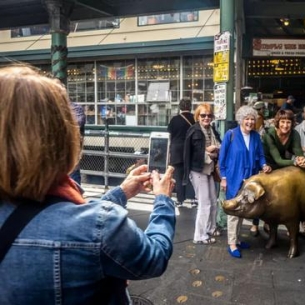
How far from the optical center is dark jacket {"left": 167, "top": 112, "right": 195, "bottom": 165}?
7406mm

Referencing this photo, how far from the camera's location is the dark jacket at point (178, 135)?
7.41m

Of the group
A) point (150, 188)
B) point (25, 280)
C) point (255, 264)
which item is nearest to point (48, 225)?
point (25, 280)

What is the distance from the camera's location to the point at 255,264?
4848mm

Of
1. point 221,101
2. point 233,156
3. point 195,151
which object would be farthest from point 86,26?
point 233,156

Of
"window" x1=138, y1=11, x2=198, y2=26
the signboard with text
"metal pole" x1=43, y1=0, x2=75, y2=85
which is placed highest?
"window" x1=138, y1=11, x2=198, y2=26

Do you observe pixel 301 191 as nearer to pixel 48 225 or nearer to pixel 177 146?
pixel 177 146

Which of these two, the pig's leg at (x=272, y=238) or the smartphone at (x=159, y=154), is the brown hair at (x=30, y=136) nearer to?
the smartphone at (x=159, y=154)

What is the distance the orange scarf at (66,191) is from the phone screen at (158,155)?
4.38 feet

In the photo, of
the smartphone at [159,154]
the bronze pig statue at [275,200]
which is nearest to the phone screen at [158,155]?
the smartphone at [159,154]

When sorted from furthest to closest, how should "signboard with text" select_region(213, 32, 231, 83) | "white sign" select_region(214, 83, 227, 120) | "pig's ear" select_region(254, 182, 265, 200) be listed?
1. "white sign" select_region(214, 83, 227, 120)
2. "signboard with text" select_region(213, 32, 231, 83)
3. "pig's ear" select_region(254, 182, 265, 200)

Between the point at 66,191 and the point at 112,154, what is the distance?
24.9 ft

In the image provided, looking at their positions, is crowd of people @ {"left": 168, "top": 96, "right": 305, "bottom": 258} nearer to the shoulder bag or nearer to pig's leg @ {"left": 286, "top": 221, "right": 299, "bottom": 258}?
pig's leg @ {"left": 286, "top": 221, "right": 299, "bottom": 258}

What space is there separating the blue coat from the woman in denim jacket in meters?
3.98

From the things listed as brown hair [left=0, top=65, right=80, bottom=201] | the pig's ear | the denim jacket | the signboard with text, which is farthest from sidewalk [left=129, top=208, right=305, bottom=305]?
brown hair [left=0, top=65, right=80, bottom=201]
